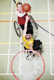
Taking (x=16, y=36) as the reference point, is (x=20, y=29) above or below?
above

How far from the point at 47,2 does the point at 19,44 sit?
1.67 meters

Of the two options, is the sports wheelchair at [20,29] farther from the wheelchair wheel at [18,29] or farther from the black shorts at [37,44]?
the black shorts at [37,44]

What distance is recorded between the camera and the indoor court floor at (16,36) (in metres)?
2.89

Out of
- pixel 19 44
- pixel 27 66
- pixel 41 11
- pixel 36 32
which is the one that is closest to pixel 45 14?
pixel 41 11

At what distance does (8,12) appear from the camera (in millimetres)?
3418

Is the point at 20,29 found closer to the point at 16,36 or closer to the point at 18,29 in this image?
the point at 18,29

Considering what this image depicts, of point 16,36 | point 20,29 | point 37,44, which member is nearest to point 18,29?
point 20,29

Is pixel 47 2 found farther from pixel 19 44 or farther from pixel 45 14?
pixel 19 44

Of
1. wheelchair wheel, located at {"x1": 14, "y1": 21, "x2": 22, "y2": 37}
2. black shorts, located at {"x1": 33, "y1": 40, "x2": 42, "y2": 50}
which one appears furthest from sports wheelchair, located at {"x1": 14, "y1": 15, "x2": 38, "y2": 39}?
black shorts, located at {"x1": 33, "y1": 40, "x2": 42, "y2": 50}

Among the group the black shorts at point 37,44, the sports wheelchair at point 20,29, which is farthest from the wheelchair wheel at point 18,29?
the black shorts at point 37,44

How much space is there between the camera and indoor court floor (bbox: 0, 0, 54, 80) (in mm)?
2887

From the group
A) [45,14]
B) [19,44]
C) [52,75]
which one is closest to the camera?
[52,75]

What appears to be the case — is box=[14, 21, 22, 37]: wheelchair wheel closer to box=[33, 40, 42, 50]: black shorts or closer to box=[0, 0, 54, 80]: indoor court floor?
box=[0, 0, 54, 80]: indoor court floor

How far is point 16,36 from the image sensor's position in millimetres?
3178
